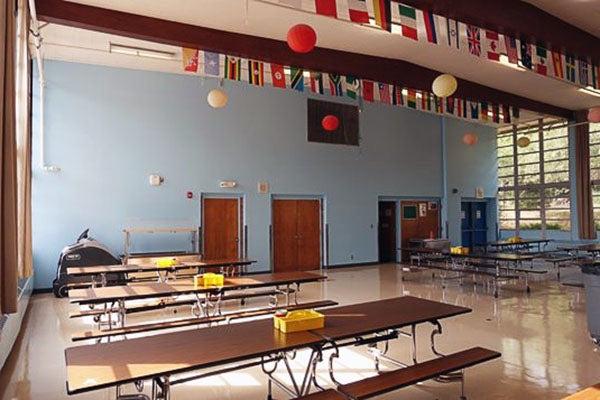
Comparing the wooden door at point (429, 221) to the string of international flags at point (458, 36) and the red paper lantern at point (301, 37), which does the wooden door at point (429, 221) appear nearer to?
the string of international flags at point (458, 36)

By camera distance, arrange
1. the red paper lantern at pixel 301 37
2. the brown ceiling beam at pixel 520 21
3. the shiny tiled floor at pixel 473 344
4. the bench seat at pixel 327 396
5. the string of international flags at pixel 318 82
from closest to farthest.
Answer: the bench seat at pixel 327 396, the shiny tiled floor at pixel 473 344, the red paper lantern at pixel 301 37, the brown ceiling beam at pixel 520 21, the string of international flags at pixel 318 82

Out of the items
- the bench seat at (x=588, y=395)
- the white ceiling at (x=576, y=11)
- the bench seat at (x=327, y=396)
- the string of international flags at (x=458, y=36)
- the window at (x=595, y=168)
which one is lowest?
the bench seat at (x=327, y=396)

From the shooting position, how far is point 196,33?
5.81 metres

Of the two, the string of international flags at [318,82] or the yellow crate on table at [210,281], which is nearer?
the yellow crate on table at [210,281]

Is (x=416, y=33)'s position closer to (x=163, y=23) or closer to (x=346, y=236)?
(x=163, y=23)

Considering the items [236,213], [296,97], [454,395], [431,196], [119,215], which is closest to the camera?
[454,395]

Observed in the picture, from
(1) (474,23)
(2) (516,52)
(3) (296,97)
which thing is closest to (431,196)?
(3) (296,97)

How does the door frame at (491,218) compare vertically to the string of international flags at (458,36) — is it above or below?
below

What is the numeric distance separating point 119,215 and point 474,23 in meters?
6.94

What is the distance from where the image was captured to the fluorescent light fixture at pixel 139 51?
7.20m

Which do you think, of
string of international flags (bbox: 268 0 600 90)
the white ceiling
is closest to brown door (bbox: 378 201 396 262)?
string of international flags (bbox: 268 0 600 90)

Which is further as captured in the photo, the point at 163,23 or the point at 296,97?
the point at 296,97

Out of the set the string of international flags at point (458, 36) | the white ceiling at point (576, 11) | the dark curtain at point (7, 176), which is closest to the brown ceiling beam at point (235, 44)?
the string of international flags at point (458, 36)

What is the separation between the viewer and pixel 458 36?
534 centimetres
